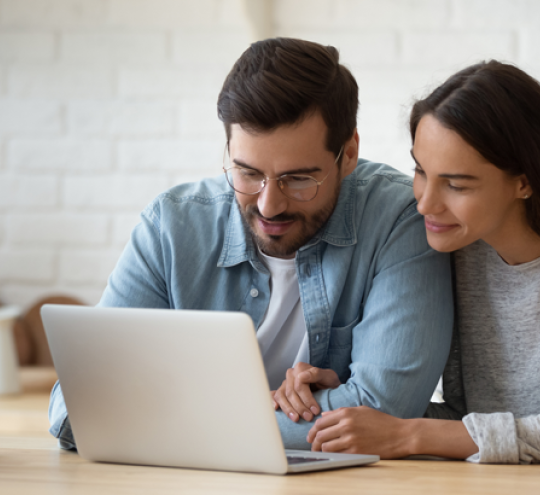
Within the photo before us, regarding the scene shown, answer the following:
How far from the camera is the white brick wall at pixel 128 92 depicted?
2.15 metres

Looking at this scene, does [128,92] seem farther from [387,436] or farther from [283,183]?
[387,436]

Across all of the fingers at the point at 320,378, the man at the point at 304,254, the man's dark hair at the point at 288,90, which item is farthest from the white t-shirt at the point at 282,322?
the man's dark hair at the point at 288,90

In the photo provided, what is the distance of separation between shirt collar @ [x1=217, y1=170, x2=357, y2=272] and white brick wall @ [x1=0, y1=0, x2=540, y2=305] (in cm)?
77

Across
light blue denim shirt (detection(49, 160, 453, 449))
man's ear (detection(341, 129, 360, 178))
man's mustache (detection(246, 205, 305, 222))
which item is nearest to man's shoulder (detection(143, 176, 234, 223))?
light blue denim shirt (detection(49, 160, 453, 449))

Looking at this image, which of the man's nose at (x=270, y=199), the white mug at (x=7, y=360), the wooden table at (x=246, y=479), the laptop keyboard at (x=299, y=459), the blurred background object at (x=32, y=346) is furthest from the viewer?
the blurred background object at (x=32, y=346)

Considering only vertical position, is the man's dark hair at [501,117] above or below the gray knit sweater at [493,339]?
above

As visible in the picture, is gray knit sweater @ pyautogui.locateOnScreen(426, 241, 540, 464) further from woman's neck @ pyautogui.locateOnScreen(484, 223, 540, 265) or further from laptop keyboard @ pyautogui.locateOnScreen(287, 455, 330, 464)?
laptop keyboard @ pyautogui.locateOnScreen(287, 455, 330, 464)

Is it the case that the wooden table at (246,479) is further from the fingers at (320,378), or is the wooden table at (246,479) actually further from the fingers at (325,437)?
the fingers at (320,378)

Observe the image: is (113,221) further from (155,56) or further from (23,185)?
(155,56)

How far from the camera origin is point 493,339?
1307 mm

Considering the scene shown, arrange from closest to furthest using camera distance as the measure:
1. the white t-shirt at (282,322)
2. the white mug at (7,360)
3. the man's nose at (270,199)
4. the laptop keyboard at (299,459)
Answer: the laptop keyboard at (299,459)
the man's nose at (270,199)
the white t-shirt at (282,322)
the white mug at (7,360)

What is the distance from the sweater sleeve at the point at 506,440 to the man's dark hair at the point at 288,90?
56cm

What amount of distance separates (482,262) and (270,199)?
40 cm

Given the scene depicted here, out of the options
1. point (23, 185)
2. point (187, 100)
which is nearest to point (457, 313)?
point (187, 100)
